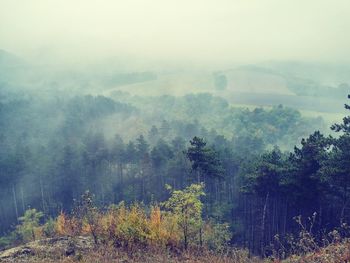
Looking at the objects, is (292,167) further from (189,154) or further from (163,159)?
(163,159)

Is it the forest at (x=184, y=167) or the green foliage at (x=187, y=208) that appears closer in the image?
the green foliage at (x=187, y=208)

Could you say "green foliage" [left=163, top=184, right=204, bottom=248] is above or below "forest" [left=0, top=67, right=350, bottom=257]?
above

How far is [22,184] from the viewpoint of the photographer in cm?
7844

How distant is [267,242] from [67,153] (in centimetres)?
5178

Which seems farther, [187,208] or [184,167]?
[184,167]

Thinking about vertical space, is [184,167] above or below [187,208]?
below

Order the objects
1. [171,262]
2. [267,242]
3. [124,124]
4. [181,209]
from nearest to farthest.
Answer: [171,262] < [181,209] < [267,242] < [124,124]

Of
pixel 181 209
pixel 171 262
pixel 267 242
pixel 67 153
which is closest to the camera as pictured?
pixel 171 262

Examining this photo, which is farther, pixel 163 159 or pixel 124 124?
pixel 124 124

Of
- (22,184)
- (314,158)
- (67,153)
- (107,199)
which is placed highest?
(314,158)

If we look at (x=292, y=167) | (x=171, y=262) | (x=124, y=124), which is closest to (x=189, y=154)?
(x=292, y=167)

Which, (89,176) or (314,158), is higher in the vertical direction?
(314,158)

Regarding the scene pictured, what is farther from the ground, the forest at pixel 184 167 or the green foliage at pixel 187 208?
the green foliage at pixel 187 208

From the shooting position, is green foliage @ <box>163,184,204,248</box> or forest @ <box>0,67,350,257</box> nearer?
green foliage @ <box>163,184,204,248</box>
